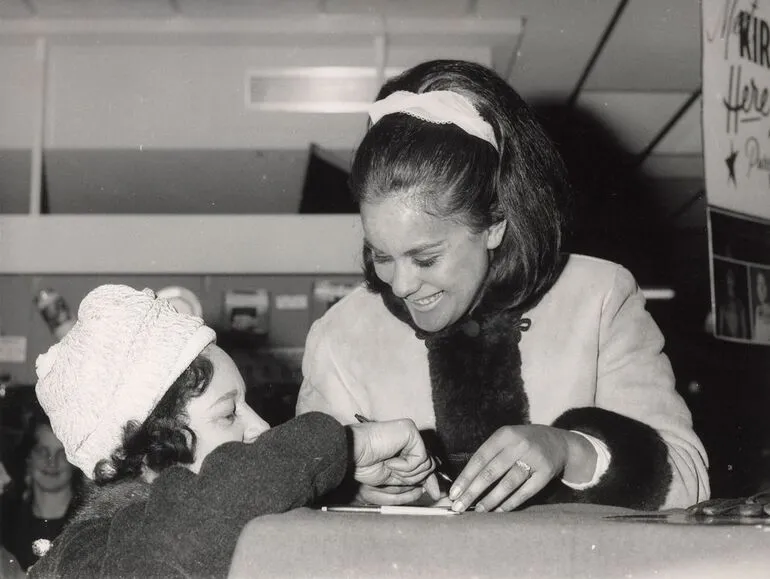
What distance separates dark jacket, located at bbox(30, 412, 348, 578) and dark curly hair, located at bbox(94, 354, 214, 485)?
26 cm

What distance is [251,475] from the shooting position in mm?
846

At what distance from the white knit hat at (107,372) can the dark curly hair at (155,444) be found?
0.01 metres

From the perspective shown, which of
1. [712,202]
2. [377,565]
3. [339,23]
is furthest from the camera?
[339,23]

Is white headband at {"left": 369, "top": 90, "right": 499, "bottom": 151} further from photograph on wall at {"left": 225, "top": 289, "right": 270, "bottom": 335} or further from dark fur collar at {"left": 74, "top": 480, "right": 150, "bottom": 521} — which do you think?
photograph on wall at {"left": 225, "top": 289, "right": 270, "bottom": 335}

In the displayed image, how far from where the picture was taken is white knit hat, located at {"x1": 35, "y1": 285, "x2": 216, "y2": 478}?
1.20 meters

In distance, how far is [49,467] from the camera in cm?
344

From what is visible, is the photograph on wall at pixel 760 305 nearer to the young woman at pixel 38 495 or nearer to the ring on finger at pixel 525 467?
the ring on finger at pixel 525 467

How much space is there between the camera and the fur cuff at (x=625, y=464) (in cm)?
130

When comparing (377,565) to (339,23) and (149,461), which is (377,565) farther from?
(339,23)

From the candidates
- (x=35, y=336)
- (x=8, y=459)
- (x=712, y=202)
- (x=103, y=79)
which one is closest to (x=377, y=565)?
(x=712, y=202)

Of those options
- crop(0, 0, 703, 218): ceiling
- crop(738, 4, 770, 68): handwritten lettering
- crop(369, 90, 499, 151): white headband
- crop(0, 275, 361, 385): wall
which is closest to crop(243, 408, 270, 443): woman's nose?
crop(369, 90, 499, 151): white headband

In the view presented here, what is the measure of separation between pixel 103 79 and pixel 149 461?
3435 mm

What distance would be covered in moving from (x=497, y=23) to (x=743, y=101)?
1.83m

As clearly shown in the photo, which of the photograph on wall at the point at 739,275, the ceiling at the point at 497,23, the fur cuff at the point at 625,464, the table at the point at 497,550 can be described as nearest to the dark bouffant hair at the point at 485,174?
the fur cuff at the point at 625,464
